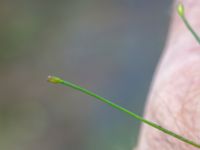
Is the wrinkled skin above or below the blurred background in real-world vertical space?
above

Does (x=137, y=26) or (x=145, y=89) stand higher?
(x=137, y=26)

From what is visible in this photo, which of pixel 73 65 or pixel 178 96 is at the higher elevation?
pixel 178 96

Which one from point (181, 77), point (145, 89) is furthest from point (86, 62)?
point (181, 77)

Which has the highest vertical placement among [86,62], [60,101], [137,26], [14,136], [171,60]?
[171,60]

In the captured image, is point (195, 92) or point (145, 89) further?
point (145, 89)

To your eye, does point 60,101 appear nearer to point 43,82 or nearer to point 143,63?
point 43,82

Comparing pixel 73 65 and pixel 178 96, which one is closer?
pixel 178 96
